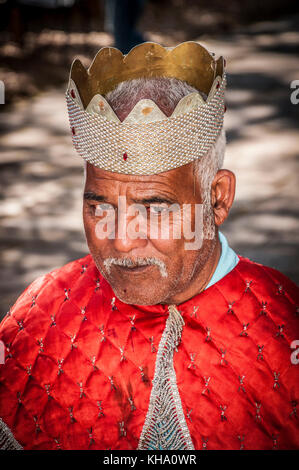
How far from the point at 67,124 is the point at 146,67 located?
6085 mm

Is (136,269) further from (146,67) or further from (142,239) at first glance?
(146,67)

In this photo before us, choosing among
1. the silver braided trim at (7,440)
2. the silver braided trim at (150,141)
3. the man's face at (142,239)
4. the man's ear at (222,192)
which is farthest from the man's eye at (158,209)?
the silver braided trim at (7,440)

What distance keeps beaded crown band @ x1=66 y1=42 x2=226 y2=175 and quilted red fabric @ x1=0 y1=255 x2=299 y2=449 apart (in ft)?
1.79

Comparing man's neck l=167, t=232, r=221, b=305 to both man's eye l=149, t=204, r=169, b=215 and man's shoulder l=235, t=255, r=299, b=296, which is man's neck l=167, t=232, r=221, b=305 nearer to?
man's shoulder l=235, t=255, r=299, b=296

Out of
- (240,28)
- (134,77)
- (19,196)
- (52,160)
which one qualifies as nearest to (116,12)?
(52,160)

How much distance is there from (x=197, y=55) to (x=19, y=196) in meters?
Result: 4.45

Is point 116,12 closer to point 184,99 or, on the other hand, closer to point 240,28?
Answer: point 184,99

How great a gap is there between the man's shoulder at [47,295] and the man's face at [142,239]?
1.12 ft

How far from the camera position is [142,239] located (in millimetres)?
1831

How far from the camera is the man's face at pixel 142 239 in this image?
6.01ft

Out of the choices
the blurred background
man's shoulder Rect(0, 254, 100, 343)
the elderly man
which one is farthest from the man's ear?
the blurred background

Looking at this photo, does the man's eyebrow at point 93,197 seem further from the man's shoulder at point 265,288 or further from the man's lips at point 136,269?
the man's shoulder at point 265,288

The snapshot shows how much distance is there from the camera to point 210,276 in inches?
82.7

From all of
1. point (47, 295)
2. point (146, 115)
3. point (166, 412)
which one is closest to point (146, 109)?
point (146, 115)
